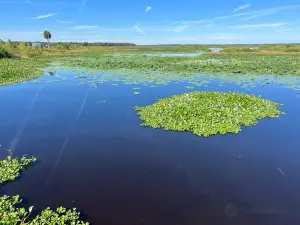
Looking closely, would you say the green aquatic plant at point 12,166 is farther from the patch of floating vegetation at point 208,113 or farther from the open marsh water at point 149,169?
the patch of floating vegetation at point 208,113

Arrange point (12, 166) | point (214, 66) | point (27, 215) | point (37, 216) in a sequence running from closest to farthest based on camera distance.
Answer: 1. point (37, 216)
2. point (27, 215)
3. point (12, 166)
4. point (214, 66)

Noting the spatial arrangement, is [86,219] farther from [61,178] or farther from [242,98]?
[242,98]

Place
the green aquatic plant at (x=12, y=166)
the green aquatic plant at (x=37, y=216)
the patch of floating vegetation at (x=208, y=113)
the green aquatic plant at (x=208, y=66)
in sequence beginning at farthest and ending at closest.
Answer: the green aquatic plant at (x=208, y=66) → the patch of floating vegetation at (x=208, y=113) → the green aquatic plant at (x=12, y=166) → the green aquatic plant at (x=37, y=216)

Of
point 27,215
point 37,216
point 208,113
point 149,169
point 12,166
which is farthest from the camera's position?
point 208,113

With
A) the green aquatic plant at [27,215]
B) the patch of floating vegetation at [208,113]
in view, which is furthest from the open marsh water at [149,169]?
the patch of floating vegetation at [208,113]

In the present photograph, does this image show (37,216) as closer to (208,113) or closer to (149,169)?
(149,169)

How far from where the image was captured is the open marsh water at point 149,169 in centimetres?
642

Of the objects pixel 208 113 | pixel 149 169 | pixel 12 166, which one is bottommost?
pixel 149 169

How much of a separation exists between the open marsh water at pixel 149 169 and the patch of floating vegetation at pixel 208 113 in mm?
620

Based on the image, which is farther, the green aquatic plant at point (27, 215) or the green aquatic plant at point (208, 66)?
the green aquatic plant at point (208, 66)

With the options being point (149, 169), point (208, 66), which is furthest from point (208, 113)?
point (208, 66)

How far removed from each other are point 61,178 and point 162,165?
3499 mm

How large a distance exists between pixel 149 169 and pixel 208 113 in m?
6.25

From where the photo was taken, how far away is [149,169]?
8438mm
